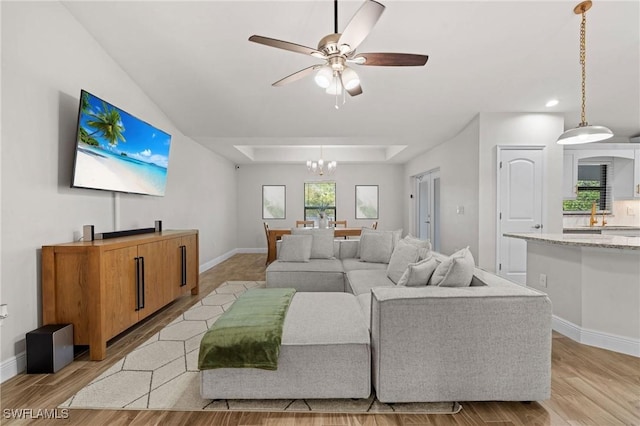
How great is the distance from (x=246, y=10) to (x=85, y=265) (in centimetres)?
257

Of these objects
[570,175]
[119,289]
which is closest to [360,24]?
[119,289]

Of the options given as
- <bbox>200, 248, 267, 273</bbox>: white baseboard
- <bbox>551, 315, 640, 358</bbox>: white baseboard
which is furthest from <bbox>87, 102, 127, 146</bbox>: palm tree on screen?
<bbox>551, 315, 640, 358</bbox>: white baseboard

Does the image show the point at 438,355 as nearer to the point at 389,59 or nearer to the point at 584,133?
the point at 389,59

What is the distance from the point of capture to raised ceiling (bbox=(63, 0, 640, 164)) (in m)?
2.73

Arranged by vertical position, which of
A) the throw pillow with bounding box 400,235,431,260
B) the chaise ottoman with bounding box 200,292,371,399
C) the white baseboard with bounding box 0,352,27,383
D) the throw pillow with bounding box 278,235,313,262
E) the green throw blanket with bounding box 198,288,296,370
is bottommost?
the white baseboard with bounding box 0,352,27,383

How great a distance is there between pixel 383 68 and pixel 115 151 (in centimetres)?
304

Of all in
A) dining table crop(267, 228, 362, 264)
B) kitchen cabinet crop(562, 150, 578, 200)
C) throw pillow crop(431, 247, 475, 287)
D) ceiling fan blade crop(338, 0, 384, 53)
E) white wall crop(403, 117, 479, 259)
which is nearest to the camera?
ceiling fan blade crop(338, 0, 384, 53)

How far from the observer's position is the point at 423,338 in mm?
1727

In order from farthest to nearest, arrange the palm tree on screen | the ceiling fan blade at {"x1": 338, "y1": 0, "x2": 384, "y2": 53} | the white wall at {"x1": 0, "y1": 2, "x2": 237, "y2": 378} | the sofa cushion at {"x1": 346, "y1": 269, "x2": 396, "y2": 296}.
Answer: the sofa cushion at {"x1": 346, "y1": 269, "x2": 396, "y2": 296}
the palm tree on screen
the white wall at {"x1": 0, "y1": 2, "x2": 237, "y2": 378}
the ceiling fan blade at {"x1": 338, "y1": 0, "x2": 384, "y2": 53}

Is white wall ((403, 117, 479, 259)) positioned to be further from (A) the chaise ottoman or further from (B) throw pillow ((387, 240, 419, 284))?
(A) the chaise ottoman

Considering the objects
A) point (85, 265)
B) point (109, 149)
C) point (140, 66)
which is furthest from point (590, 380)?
point (140, 66)

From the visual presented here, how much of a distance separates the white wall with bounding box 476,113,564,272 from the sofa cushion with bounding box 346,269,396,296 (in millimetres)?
1958

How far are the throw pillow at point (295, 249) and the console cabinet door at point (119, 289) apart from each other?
189cm

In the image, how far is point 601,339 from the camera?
2.56 metres
